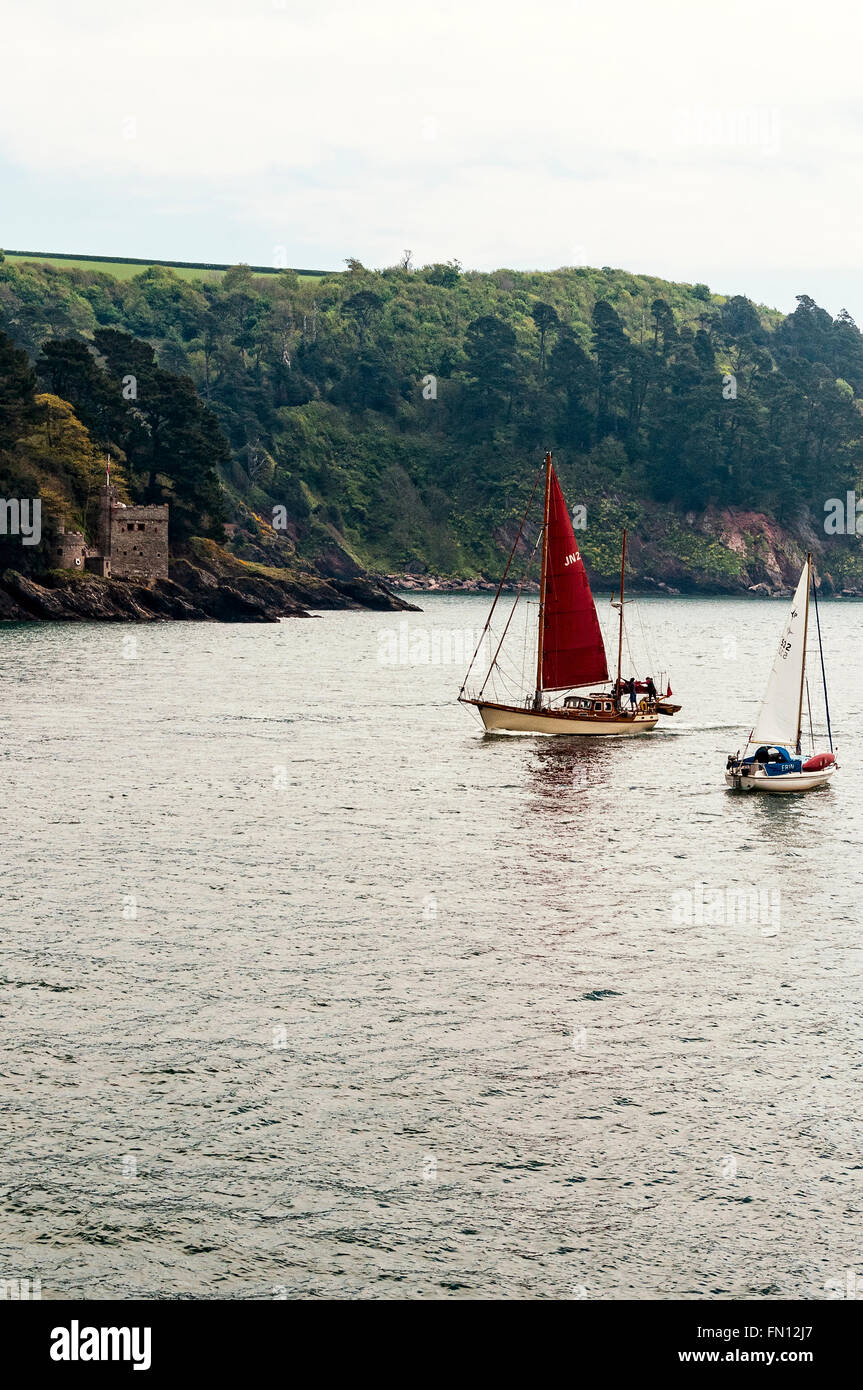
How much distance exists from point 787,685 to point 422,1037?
3480 cm

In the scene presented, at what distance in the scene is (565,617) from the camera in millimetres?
72938

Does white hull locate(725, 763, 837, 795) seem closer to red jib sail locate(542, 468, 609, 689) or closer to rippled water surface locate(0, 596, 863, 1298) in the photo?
rippled water surface locate(0, 596, 863, 1298)

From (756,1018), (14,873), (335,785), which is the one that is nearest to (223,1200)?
(756,1018)

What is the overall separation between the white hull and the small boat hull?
14.7 metres

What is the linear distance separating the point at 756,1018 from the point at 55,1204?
15.1 metres

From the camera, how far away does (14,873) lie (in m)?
41.6

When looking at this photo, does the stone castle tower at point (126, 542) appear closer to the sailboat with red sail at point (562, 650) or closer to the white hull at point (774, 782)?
the sailboat with red sail at point (562, 650)

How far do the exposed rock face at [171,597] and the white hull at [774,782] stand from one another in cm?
9751

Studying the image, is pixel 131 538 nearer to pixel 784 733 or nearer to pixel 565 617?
pixel 565 617

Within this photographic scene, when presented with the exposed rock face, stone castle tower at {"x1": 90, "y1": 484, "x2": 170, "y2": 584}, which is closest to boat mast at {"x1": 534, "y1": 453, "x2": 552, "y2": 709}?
the exposed rock face

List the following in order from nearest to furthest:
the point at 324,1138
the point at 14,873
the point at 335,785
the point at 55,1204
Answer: the point at 55,1204
the point at 324,1138
the point at 14,873
the point at 335,785

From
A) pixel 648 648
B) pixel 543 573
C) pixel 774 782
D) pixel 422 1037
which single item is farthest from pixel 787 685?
pixel 648 648

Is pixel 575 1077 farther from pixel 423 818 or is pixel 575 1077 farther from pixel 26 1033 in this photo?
pixel 423 818

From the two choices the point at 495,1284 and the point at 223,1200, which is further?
the point at 223,1200
